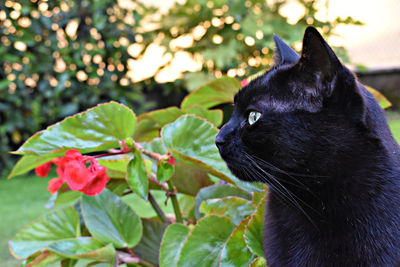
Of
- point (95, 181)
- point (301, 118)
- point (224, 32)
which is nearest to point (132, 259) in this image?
point (95, 181)

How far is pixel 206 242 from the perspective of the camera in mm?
584

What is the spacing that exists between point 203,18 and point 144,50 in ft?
1.59

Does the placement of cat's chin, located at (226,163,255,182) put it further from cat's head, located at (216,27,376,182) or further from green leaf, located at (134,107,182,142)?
green leaf, located at (134,107,182,142)

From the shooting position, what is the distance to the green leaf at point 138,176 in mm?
544

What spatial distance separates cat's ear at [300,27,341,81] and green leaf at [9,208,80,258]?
47 centimetres

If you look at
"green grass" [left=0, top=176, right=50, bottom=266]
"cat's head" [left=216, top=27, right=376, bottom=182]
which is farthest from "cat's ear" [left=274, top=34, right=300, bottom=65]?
"green grass" [left=0, top=176, right=50, bottom=266]

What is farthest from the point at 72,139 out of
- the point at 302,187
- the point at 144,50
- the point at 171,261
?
the point at 144,50

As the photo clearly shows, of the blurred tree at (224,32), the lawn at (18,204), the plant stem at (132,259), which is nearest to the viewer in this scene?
the plant stem at (132,259)

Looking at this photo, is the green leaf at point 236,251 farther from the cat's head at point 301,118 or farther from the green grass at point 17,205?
the green grass at point 17,205

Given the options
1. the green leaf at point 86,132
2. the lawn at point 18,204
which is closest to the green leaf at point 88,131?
the green leaf at point 86,132

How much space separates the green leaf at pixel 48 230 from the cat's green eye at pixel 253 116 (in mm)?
366

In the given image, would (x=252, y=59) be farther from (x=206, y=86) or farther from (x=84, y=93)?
(x=206, y=86)

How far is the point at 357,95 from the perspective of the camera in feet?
1.47

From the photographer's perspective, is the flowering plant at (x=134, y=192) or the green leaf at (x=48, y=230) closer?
the flowering plant at (x=134, y=192)
